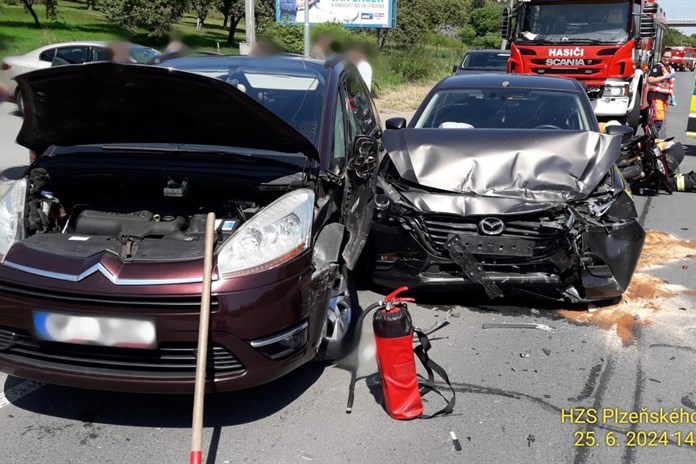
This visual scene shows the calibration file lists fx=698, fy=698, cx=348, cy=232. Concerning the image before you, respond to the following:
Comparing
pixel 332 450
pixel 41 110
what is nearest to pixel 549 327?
pixel 332 450

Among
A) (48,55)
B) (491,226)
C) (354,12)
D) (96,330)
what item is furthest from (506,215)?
(354,12)

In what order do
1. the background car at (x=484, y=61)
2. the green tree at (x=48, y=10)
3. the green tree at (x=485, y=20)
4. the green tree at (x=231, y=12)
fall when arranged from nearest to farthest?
the background car at (x=484, y=61), the green tree at (x=48, y=10), the green tree at (x=231, y=12), the green tree at (x=485, y=20)

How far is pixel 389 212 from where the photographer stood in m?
4.74

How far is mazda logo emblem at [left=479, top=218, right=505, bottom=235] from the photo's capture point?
458 centimetres

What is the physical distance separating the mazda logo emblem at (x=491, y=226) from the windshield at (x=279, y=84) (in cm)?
127

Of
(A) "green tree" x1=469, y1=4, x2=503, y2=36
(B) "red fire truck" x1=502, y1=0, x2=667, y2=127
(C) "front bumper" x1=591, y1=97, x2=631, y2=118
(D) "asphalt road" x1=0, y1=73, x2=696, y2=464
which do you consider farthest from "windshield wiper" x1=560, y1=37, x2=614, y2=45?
(A) "green tree" x1=469, y1=4, x2=503, y2=36

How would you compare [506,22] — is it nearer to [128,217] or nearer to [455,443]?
[128,217]

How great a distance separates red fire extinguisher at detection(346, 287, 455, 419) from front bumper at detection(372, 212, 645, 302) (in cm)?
123

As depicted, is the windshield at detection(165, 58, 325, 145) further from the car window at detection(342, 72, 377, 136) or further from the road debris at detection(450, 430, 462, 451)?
the road debris at detection(450, 430, 462, 451)

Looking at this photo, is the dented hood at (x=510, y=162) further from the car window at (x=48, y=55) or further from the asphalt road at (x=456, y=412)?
the car window at (x=48, y=55)

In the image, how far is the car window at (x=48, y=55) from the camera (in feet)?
43.9

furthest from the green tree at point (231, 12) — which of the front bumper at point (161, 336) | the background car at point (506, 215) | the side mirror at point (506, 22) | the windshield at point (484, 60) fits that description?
the front bumper at point (161, 336)

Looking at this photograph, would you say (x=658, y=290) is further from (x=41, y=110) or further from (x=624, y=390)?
(x=41, y=110)

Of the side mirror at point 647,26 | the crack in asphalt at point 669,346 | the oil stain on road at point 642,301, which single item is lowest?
the oil stain on road at point 642,301
